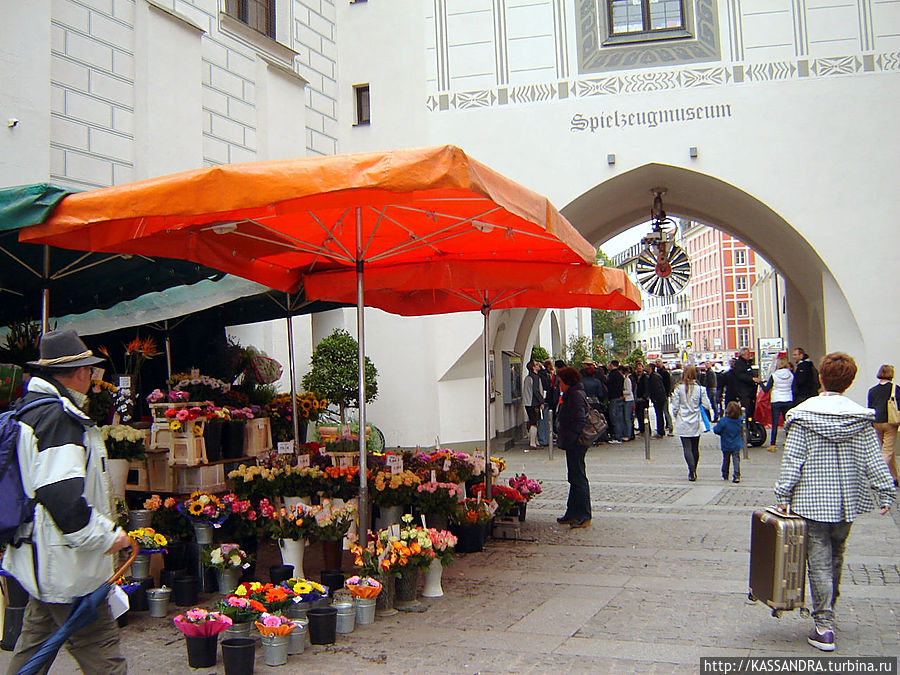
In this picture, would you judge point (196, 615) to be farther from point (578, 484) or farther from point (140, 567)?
point (578, 484)

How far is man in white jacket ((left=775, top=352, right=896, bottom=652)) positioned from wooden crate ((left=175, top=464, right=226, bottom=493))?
427cm

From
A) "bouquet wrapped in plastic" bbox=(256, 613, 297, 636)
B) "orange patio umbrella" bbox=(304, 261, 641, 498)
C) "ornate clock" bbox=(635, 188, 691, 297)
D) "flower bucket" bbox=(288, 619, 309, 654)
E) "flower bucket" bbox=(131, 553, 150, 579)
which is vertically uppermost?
"ornate clock" bbox=(635, 188, 691, 297)

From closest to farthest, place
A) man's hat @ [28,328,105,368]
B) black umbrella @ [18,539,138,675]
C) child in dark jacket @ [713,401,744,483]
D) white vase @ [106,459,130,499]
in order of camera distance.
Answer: black umbrella @ [18,539,138,675], man's hat @ [28,328,105,368], white vase @ [106,459,130,499], child in dark jacket @ [713,401,744,483]

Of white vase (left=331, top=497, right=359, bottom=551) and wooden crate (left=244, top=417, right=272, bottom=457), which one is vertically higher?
wooden crate (left=244, top=417, right=272, bottom=457)

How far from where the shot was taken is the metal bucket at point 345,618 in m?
5.45

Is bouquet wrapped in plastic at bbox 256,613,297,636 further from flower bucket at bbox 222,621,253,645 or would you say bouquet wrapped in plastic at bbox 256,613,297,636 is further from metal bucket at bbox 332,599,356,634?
metal bucket at bbox 332,599,356,634

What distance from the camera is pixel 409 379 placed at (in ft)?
53.4

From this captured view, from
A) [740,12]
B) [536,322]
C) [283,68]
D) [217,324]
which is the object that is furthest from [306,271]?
[536,322]

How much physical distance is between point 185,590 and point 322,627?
4.39 feet

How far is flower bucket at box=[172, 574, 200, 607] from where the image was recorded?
6051mm

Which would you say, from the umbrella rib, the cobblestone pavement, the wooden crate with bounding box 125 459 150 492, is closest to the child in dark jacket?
the cobblestone pavement

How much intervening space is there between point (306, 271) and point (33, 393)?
4.44 m

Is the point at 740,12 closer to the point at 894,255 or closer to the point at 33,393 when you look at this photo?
the point at 894,255

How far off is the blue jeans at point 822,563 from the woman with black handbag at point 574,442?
366 cm
